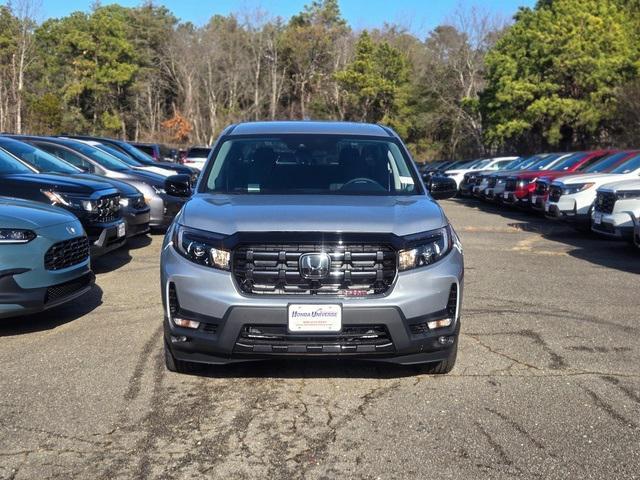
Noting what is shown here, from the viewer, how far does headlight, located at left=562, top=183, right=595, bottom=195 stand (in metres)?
13.4

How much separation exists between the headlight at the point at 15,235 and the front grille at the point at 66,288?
1.50ft

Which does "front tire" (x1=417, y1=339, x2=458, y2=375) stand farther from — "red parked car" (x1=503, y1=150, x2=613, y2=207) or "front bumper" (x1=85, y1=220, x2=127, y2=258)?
"red parked car" (x1=503, y1=150, x2=613, y2=207)

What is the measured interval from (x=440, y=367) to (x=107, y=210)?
5578 millimetres

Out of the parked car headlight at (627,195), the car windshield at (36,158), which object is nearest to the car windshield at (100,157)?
the car windshield at (36,158)

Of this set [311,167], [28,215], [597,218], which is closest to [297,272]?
[311,167]

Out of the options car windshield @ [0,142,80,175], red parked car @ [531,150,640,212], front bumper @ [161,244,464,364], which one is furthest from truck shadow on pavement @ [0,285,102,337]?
red parked car @ [531,150,640,212]

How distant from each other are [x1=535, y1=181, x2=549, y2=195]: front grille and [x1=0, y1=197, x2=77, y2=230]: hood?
1123 cm

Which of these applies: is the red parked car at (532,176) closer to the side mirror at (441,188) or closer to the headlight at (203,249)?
the side mirror at (441,188)

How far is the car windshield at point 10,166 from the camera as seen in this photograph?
29.5 ft

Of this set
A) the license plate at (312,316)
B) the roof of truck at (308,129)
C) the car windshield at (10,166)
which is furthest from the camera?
the car windshield at (10,166)

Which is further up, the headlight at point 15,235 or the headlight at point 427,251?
the headlight at point 427,251

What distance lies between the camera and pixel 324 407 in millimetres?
4598

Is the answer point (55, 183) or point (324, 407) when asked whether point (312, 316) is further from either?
point (55, 183)

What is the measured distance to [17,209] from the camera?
6527 mm
